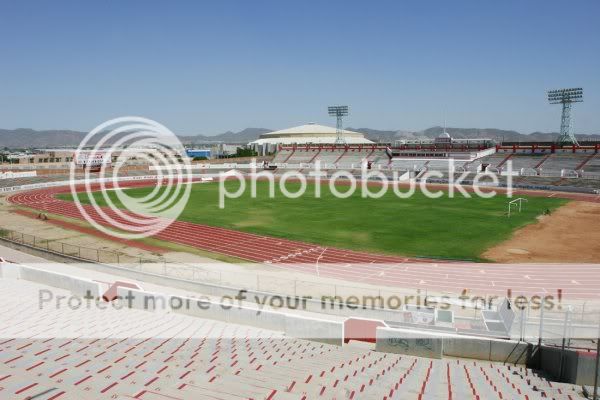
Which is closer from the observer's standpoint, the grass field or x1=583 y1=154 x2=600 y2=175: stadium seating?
the grass field

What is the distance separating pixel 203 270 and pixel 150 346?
1047 cm

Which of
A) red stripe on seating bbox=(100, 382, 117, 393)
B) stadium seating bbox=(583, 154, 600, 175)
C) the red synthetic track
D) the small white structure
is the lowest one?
the red synthetic track

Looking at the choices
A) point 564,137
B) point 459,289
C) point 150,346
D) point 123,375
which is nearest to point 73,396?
point 123,375

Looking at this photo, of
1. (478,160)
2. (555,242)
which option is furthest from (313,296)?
(478,160)

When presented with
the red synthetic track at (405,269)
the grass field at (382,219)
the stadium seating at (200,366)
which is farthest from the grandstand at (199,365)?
the grass field at (382,219)

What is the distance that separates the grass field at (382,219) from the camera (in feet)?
90.2

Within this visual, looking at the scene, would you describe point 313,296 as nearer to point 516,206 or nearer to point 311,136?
point 516,206

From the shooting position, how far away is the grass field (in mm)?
27500

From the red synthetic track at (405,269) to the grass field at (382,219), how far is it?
6.18 ft

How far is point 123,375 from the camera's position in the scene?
8883 millimetres

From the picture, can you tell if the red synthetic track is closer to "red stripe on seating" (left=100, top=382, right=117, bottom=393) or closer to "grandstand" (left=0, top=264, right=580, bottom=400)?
"grandstand" (left=0, top=264, right=580, bottom=400)

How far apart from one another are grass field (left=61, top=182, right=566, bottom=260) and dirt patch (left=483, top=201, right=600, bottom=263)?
1033 millimetres

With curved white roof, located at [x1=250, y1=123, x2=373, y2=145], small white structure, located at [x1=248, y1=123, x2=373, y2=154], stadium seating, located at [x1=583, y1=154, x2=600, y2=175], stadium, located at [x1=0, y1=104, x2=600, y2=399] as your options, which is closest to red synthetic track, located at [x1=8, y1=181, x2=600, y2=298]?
stadium, located at [x1=0, y1=104, x2=600, y2=399]

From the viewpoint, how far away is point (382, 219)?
118ft
